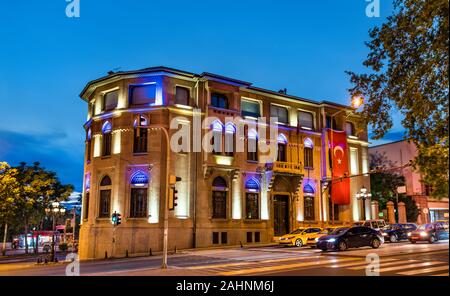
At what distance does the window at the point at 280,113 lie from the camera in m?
39.8

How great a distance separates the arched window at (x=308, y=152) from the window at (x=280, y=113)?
3050 millimetres

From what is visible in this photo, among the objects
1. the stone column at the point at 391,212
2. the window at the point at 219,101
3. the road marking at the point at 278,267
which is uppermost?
the window at the point at 219,101

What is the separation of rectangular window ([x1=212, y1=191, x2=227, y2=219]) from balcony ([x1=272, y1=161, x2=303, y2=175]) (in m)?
5.13

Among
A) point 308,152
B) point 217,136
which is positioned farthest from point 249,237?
point 308,152

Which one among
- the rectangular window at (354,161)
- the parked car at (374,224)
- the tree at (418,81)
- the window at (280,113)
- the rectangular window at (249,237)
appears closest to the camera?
the tree at (418,81)

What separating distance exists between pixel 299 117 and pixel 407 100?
26.0 metres

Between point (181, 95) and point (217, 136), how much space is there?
4.55 metres

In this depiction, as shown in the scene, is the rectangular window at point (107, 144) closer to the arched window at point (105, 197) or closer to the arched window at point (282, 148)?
the arched window at point (105, 197)

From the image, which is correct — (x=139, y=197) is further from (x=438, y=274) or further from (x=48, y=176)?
(x=438, y=274)

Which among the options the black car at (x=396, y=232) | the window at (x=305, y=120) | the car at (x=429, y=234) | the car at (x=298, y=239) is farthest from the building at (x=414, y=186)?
the car at (x=298, y=239)

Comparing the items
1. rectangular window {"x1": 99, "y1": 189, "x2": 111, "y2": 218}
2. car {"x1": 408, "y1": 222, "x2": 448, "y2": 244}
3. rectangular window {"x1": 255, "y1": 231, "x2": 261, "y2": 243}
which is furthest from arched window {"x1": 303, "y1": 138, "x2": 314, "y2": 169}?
rectangular window {"x1": 99, "y1": 189, "x2": 111, "y2": 218}

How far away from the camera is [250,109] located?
3853 centimetres

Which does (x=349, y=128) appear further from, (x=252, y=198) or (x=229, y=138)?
(x=229, y=138)
